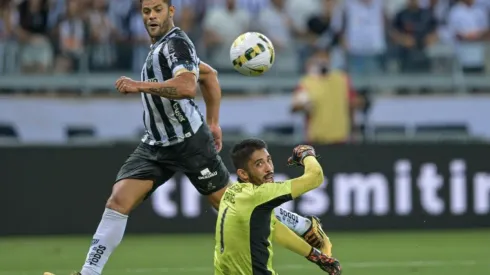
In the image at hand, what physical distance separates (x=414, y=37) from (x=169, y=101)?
8.77 m

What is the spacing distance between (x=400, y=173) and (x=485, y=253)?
108 inches

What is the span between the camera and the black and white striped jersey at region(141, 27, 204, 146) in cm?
855

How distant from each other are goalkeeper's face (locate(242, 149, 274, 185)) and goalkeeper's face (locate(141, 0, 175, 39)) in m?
1.50

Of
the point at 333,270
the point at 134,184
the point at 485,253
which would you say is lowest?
the point at 485,253

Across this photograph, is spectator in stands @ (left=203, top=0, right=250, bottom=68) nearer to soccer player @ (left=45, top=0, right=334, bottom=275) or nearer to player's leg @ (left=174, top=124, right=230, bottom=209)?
soccer player @ (left=45, top=0, right=334, bottom=275)

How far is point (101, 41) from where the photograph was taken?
1641cm

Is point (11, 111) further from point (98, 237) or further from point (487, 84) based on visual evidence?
point (98, 237)

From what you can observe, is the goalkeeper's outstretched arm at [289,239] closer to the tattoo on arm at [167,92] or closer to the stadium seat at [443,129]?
the tattoo on arm at [167,92]

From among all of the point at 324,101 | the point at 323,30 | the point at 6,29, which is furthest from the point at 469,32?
the point at 6,29

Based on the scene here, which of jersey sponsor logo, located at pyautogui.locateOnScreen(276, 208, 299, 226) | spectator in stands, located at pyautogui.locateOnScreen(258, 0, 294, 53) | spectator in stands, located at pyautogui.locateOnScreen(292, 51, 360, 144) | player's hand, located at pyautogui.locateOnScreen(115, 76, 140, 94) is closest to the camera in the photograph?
player's hand, located at pyautogui.locateOnScreen(115, 76, 140, 94)

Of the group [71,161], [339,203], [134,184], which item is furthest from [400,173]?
[134,184]

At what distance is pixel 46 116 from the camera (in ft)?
54.8

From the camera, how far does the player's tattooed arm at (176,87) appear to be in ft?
26.8

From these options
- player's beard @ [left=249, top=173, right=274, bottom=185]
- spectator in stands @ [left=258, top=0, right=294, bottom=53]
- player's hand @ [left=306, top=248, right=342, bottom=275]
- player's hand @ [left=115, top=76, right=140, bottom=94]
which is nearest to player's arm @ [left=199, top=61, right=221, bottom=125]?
player's hand @ [left=115, top=76, right=140, bottom=94]
